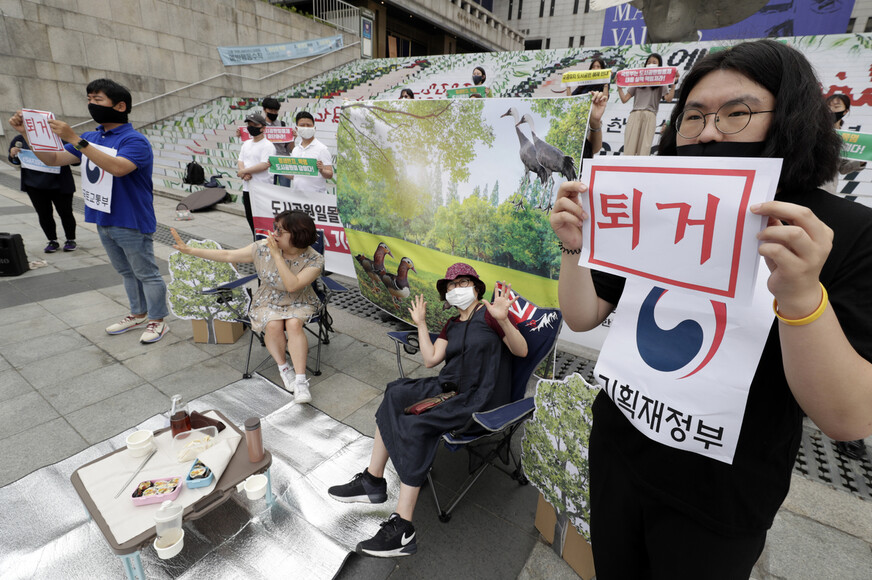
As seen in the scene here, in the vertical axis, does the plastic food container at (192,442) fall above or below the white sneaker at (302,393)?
above

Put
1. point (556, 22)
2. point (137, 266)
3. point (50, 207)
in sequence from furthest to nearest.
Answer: point (556, 22) → point (50, 207) → point (137, 266)

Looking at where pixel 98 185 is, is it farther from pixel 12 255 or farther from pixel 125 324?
pixel 12 255

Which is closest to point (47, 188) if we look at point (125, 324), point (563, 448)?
point (125, 324)

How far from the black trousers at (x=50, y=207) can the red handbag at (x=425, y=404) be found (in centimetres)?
684

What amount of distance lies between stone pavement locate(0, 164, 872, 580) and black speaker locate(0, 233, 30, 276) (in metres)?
0.19

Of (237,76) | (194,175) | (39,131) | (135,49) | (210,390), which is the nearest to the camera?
(210,390)

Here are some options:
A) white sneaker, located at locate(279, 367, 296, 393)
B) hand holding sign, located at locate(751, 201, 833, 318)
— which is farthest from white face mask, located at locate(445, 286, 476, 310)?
hand holding sign, located at locate(751, 201, 833, 318)

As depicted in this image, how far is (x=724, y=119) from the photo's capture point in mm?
948

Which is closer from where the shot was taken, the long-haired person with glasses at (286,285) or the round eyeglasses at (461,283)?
the round eyeglasses at (461,283)

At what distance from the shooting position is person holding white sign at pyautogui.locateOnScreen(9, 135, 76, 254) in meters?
5.77

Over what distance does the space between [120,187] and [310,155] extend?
2.32 metres

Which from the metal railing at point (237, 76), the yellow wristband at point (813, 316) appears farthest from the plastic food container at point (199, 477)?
the metal railing at point (237, 76)

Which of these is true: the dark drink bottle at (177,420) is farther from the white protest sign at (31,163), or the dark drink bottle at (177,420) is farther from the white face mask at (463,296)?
the white protest sign at (31,163)

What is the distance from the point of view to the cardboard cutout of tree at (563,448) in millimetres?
1873
